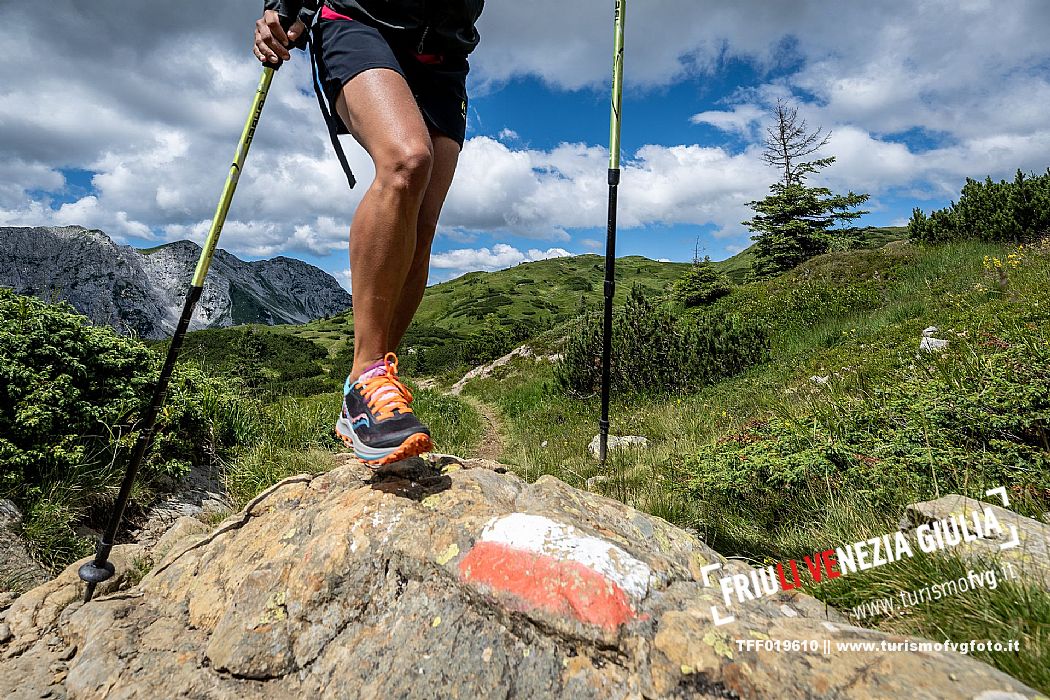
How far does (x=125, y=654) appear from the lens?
6.07ft

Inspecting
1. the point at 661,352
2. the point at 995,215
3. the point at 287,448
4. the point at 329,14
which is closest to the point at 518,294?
the point at 995,215

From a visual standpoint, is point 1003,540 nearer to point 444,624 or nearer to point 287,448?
point 444,624

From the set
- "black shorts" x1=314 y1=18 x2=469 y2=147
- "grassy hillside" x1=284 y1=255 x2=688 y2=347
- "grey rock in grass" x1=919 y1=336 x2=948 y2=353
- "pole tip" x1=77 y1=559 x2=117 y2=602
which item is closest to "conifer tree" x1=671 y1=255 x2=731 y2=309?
"grey rock in grass" x1=919 y1=336 x2=948 y2=353

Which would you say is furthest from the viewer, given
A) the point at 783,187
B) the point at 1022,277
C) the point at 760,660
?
the point at 783,187

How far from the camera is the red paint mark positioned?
5.65ft

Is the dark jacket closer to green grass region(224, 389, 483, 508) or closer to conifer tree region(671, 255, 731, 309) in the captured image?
green grass region(224, 389, 483, 508)

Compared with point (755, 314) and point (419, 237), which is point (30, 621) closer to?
point (419, 237)

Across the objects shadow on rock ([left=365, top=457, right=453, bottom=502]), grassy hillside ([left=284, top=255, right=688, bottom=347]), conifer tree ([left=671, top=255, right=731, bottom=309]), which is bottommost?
shadow on rock ([left=365, top=457, right=453, bottom=502])

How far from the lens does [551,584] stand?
1824 mm

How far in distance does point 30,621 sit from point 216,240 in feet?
6.01

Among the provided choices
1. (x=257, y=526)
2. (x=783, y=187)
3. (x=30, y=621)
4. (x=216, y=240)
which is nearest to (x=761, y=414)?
(x=257, y=526)

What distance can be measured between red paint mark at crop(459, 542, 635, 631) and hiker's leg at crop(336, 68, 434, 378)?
122 centimetres

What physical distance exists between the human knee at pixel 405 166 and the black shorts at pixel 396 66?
18.5 inches

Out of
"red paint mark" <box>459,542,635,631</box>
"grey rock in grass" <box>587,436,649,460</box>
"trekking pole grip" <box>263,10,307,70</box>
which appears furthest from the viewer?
"grey rock in grass" <box>587,436,649,460</box>
